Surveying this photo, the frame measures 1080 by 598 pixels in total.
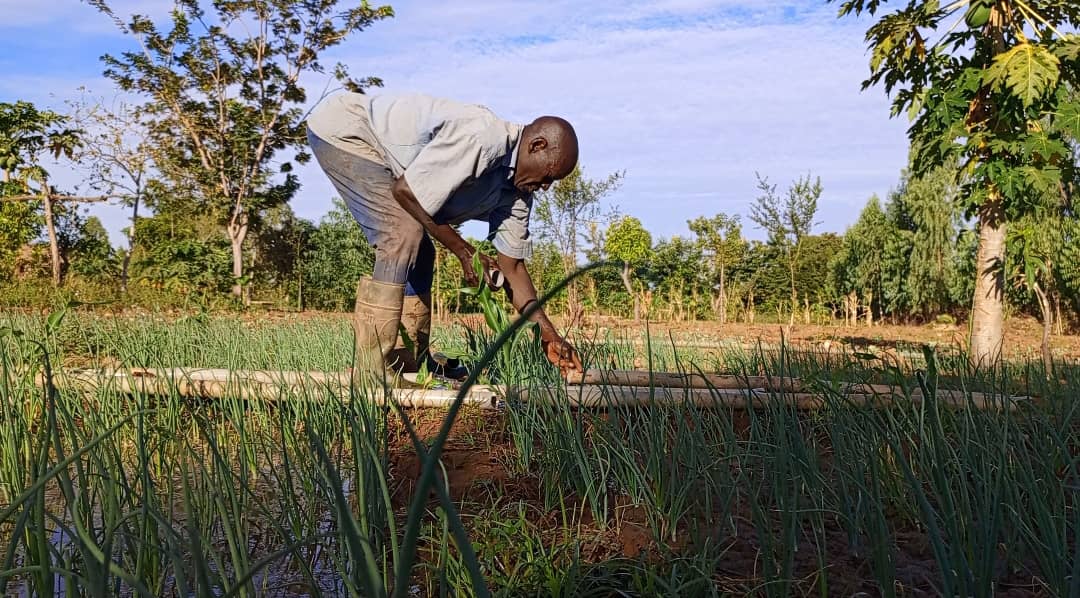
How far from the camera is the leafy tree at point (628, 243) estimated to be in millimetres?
15633

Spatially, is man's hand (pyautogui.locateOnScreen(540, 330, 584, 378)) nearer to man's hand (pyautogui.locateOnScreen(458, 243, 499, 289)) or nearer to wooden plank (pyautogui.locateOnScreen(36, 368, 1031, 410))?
wooden plank (pyautogui.locateOnScreen(36, 368, 1031, 410))

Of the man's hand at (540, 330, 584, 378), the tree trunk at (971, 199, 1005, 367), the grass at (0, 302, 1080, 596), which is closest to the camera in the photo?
the grass at (0, 302, 1080, 596)

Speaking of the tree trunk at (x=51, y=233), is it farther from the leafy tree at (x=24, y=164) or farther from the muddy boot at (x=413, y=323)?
the muddy boot at (x=413, y=323)

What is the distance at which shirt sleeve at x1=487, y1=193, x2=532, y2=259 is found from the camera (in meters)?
3.67

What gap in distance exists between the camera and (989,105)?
5.45 m

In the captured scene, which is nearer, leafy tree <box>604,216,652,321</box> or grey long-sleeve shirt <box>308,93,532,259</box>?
grey long-sleeve shirt <box>308,93,532,259</box>

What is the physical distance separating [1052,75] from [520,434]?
4274mm

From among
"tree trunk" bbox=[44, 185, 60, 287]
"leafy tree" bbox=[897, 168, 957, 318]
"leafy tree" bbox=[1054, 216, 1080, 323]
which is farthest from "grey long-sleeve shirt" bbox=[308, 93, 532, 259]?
"leafy tree" bbox=[897, 168, 957, 318]

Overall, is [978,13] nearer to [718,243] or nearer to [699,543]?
[699,543]

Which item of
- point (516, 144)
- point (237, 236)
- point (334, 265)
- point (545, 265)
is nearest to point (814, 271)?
point (545, 265)

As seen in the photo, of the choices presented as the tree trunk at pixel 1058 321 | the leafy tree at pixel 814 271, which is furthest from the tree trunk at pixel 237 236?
the tree trunk at pixel 1058 321

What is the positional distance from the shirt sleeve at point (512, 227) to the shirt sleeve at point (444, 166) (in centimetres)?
51

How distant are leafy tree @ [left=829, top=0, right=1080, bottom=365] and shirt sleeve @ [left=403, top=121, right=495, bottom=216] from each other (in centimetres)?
357

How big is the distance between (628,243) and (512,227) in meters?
12.3
